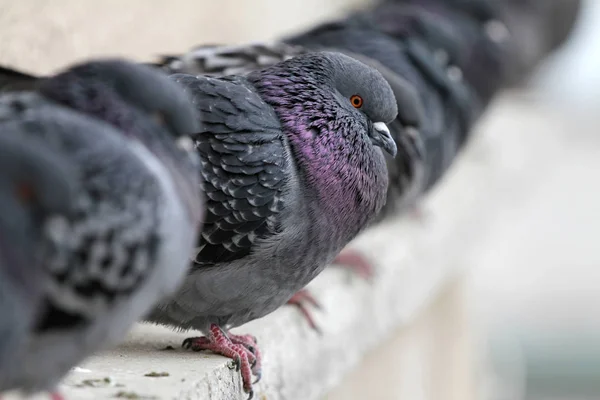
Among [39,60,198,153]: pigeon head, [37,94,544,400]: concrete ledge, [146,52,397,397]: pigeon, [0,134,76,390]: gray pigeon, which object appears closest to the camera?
[0,134,76,390]: gray pigeon

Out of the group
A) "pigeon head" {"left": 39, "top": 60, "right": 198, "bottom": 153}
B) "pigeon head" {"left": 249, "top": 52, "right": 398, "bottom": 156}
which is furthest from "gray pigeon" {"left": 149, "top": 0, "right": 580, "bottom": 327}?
"pigeon head" {"left": 39, "top": 60, "right": 198, "bottom": 153}

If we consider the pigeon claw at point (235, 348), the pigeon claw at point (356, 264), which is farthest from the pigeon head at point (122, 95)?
the pigeon claw at point (356, 264)

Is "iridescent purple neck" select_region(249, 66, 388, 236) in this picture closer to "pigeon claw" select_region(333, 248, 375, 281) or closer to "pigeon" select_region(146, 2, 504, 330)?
"pigeon" select_region(146, 2, 504, 330)

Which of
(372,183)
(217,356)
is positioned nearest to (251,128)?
(372,183)

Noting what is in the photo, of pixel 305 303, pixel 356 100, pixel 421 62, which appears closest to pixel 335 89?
pixel 356 100

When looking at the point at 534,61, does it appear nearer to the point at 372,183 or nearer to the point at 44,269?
the point at 372,183

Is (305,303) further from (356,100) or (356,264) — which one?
(356,100)
